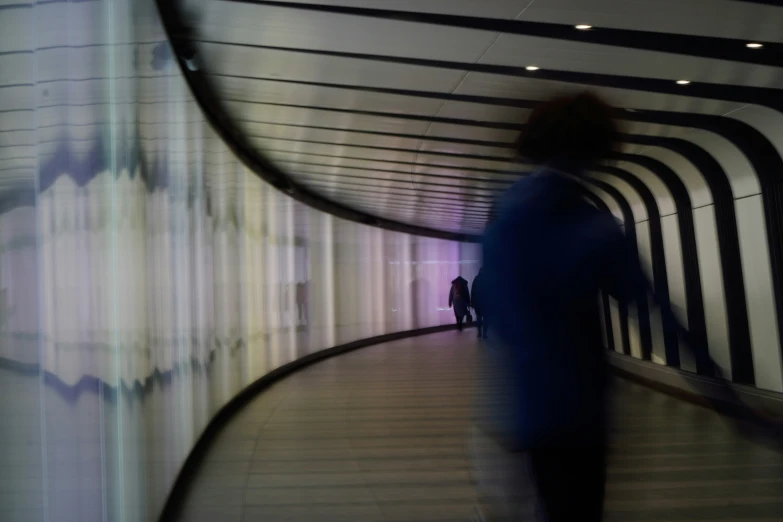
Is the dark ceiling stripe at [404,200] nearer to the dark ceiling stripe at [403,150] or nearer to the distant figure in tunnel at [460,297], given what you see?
the distant figure in tunnel at [460,297]

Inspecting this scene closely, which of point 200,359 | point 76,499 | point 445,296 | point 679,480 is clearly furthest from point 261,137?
point 445,296

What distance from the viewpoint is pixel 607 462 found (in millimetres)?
2680

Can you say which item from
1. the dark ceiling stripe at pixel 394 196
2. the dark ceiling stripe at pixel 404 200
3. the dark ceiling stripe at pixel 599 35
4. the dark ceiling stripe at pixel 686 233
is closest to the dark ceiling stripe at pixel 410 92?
the dark ceiling stripe at pixel 599 35

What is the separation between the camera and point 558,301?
2.56 m

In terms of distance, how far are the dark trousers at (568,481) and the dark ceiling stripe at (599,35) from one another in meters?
4.48

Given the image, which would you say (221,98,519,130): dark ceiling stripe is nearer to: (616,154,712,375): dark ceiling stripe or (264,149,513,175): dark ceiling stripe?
(616,154,712,375): dark ceiling stripe

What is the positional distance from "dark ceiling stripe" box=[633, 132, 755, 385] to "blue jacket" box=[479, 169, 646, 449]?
8949mm

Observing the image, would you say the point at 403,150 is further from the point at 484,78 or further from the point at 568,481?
the point at 568,481

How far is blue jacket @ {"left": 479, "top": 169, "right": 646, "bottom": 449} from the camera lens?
2.56 metres

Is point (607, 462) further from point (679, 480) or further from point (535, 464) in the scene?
point (679, 480)

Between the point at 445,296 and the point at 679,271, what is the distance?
60.7ft

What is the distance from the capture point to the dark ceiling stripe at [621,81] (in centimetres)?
796

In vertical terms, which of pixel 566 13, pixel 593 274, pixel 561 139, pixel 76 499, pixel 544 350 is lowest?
pixel 76 499

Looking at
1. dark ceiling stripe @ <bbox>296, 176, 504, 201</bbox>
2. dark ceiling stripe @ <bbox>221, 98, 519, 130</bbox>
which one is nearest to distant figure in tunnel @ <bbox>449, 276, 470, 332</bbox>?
dark ceiling stripe @ <bbox>296, 176, 504, 201</bbox>
